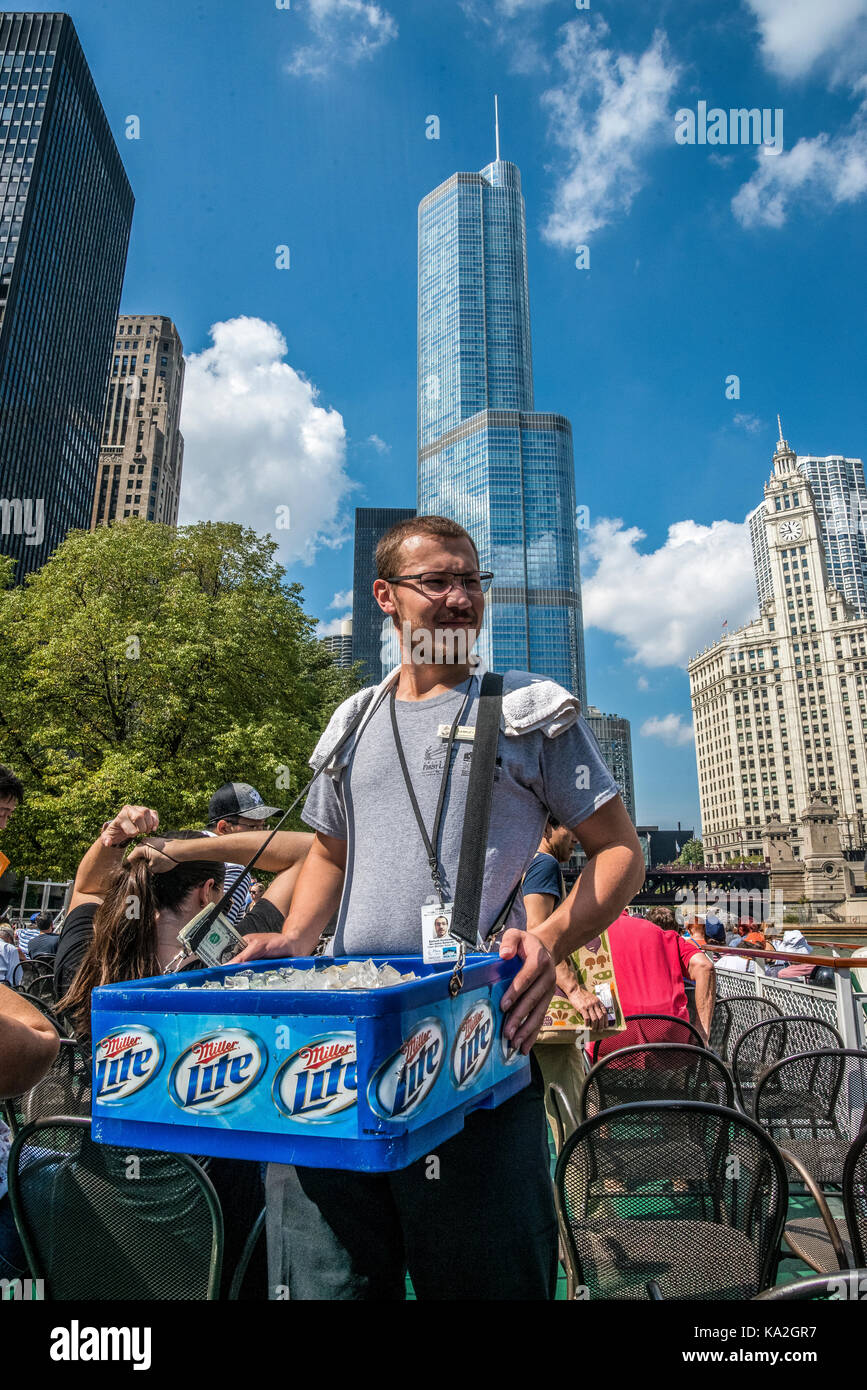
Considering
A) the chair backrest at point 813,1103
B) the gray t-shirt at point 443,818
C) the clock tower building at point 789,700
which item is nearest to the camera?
the gray t-shirt at point 443,818

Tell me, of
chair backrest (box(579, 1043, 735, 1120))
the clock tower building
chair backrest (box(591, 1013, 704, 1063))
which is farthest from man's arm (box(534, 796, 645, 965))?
the clock tower building

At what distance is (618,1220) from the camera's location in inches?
80.5

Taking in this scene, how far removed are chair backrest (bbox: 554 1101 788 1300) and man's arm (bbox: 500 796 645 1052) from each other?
0.74 metres

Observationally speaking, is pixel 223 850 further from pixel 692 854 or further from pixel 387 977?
pixel 692 854

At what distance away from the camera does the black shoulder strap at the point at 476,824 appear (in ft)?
4.96

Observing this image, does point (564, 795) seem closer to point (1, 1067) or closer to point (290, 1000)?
point (290, 1000)

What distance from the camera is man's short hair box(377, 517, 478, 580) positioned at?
6.50ft

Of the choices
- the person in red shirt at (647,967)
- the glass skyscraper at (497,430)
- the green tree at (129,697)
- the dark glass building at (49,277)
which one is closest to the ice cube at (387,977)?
the person in red shirt at (647,967)

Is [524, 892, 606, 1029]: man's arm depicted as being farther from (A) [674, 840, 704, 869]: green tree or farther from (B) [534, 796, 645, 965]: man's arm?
(A) [674, 840, 704, 869]: green tree

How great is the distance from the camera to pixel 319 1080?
3.61ft

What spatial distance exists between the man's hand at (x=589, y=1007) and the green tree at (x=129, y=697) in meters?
14.0

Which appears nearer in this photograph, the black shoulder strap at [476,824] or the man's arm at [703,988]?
the black shoulder strap at [476,824]

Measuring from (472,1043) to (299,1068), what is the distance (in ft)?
0.99

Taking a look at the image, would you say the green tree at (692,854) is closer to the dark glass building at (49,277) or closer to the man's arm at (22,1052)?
the dark glass building at (49,277)
